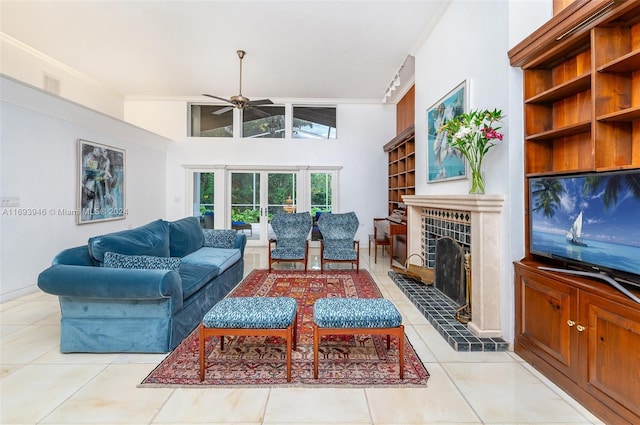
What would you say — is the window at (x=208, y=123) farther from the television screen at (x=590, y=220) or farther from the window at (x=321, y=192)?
the television screen at (x=590, y=220)

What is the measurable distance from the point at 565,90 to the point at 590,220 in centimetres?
89

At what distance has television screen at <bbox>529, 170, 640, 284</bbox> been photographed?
145 cm

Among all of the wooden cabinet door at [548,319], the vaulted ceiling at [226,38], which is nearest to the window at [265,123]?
the vaulted ceiling at [226,38]

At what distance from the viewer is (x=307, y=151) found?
6.89 m

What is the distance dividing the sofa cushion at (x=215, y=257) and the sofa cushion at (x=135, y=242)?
327mm

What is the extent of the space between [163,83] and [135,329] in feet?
18.1

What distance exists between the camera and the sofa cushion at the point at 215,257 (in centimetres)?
319

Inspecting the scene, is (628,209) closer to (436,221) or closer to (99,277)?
(436,221)

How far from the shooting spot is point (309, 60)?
16.0 feet

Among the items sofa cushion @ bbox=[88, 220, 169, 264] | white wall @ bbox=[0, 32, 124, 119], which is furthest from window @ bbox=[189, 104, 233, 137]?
sofa cushion @ bbox=[88, 220, 169, 264]

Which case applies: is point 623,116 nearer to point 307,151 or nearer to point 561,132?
point 561,132

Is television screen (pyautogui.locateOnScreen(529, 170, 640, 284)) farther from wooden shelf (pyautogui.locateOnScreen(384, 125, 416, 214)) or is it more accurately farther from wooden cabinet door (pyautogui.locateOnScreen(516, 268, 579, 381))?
wooden shelf (pyautogui.locateOnScreen(384, 125, 416, 214))

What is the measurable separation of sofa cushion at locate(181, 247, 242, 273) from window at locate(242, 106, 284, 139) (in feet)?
12.3

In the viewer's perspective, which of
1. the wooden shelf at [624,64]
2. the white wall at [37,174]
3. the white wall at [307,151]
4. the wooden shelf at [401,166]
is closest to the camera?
the wooden shelf at [624,64]
